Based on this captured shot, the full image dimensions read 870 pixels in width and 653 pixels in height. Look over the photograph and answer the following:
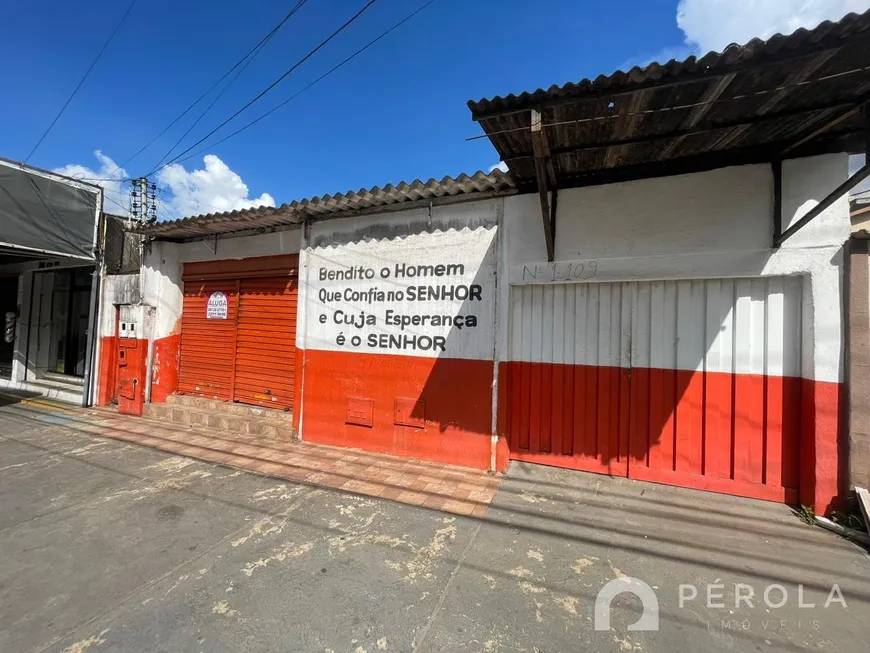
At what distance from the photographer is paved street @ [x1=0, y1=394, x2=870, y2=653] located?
7.34ft

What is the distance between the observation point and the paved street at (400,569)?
2238 mm

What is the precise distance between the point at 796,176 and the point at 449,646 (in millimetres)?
4791

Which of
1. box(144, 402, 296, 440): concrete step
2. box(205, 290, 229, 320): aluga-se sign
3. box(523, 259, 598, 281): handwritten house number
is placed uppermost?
box(523, 259, 598, 281): handwritten house number

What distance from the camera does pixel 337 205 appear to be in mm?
5312

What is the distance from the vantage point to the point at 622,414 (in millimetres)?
4168

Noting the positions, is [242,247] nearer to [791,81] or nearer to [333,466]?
[333,466]

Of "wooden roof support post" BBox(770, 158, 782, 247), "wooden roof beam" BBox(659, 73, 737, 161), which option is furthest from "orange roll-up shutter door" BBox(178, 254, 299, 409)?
"wooden roof support post" BBox(770, 158, 782, 247)

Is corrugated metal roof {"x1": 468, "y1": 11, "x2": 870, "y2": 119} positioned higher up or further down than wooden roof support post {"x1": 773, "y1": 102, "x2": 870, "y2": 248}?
higher up

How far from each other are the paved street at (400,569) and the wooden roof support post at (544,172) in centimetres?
269

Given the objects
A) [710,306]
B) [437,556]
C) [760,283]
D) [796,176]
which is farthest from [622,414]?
[796,176]

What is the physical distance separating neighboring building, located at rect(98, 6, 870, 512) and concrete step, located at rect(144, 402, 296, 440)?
38 centimetres

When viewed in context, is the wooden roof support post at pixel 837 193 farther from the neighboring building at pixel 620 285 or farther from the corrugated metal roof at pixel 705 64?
the corrugated metal roof at pixel 705 64

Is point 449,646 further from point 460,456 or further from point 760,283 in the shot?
point 760,283

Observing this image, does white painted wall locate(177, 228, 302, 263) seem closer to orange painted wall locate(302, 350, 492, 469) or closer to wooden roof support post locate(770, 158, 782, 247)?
orange painted wall locate(302, 350, 492, 469)
